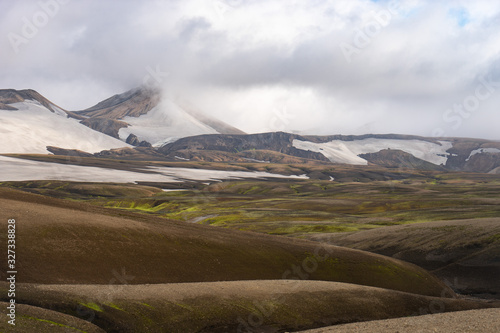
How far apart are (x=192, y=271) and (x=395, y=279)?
2989 centimetres

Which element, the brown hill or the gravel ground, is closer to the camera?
the gravel ground

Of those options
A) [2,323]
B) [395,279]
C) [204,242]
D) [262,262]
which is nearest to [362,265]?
[395,279]

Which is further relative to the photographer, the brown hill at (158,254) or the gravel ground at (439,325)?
the brown hill at (158,254)

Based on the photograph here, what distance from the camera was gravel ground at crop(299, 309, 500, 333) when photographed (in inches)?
1180

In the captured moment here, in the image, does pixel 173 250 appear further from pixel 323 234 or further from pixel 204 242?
pixel 323 234

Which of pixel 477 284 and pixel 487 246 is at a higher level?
pixel 487 246

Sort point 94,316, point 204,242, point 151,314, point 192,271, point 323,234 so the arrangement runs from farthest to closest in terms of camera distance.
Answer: point 323,234, point 204,242, point 192,271, point 151,314, point 94,316

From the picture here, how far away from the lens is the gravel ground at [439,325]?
2997 cm

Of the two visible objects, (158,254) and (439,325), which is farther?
(158,254)

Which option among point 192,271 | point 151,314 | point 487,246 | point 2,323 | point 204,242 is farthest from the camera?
point 487,246

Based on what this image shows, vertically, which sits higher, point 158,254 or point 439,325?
point 158,254

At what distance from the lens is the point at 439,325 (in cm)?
3231

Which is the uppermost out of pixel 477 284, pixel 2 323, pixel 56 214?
pixel 56 214

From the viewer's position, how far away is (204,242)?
53.6m
